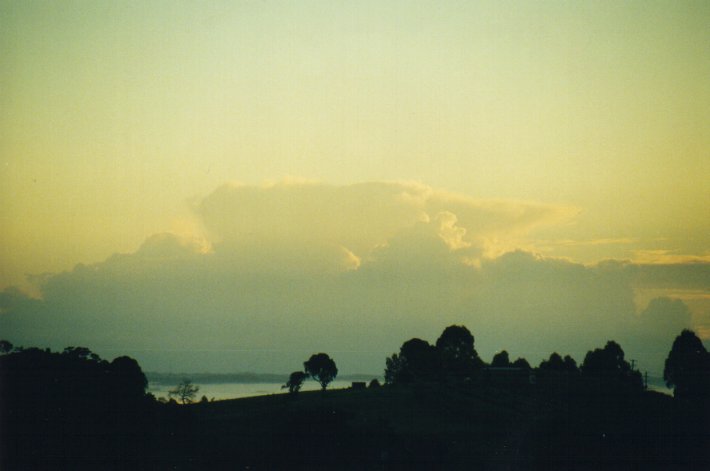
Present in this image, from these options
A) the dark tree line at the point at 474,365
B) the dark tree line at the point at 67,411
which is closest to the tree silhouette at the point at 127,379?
the dark tree line at the point at 67,411

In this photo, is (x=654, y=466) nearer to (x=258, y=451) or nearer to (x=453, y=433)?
(x=453, y=433)

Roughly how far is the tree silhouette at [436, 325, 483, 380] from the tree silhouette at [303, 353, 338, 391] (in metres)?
28.0

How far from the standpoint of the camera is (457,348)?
19250 cm

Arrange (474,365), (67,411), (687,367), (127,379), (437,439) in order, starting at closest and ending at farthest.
→ (67,411), (127,379), (437,439), (687,367), (474,365)

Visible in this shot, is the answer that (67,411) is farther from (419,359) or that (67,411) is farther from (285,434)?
(419,359)

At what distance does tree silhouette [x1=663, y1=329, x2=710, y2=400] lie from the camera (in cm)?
16825

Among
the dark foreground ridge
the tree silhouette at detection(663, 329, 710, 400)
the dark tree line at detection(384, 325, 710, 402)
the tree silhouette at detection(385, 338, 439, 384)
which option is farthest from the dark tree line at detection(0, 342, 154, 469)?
the tree silhouette at detection(663, 329, 710, 400)

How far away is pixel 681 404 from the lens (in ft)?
425

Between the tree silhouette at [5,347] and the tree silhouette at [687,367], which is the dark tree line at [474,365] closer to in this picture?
the tree silhouette at [687,367]

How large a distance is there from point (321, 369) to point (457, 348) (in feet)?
115

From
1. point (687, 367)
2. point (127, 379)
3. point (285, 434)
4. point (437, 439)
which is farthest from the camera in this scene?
→ point (687, 367)

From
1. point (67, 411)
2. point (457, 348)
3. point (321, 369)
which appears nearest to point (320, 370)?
point (321, 369)

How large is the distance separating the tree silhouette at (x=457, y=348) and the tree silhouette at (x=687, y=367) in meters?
45.6

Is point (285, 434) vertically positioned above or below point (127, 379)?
below
